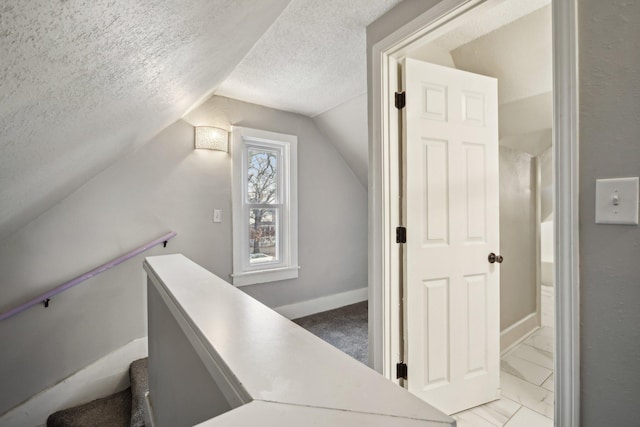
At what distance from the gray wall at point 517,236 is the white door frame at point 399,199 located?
1.29m

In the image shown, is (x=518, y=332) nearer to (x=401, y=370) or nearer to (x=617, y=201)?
(x=401, y=370)

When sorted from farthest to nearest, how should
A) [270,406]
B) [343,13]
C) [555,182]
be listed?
1. [343,13]
2. [555,182]
3. [270,406]

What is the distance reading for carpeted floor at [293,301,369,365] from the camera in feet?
7.83

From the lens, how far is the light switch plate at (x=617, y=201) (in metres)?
0.77

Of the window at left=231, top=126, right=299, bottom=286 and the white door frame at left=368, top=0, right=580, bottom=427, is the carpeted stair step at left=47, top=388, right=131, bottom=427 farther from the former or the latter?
the white door frame at left=368, top=0, right=580, bottom=427

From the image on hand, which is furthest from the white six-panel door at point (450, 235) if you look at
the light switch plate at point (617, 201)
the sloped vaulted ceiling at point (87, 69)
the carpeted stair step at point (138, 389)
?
the carpeted stair step at point (138, 389)

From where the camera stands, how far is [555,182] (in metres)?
0.91

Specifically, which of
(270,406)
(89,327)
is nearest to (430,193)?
(270,406)

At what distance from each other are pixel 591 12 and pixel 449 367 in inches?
66.0

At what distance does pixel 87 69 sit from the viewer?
0.66m

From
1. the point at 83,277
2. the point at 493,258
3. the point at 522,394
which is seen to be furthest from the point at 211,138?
the point at 522,394

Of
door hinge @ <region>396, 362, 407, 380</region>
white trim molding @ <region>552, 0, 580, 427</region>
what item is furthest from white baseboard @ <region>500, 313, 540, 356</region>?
Answer: white trim molding @ <region>552, 0, 580, 427</region>

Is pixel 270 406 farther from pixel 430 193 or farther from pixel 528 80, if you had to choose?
pixel 528 80

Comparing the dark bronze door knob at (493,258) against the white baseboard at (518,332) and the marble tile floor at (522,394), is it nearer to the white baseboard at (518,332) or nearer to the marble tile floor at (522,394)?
the marble tile floor at (522,394)
